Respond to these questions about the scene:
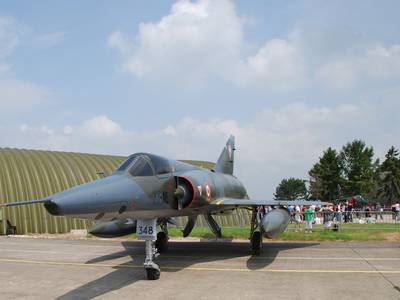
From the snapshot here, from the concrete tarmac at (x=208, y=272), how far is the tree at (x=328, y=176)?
65.2 metres

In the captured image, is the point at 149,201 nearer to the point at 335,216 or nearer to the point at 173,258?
the point at 173,258

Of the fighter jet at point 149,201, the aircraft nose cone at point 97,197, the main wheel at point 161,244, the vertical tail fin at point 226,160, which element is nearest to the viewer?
the aircraft nose cone at point 97,197

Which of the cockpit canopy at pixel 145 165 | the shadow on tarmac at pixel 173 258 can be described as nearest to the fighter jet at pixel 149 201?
the cockpit canopy at pixel 145 165

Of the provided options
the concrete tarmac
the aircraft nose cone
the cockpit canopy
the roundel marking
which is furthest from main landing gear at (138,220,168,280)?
the roundel marking

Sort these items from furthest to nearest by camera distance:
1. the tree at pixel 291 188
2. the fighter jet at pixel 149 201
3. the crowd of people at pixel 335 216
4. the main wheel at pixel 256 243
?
the tree at pixel 291 188, the crowd of people at pixel 335 216, the main wheel at pixel 256 243, the fighter jet at pixel 149 201

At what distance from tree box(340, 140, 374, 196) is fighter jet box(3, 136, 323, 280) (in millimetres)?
65754

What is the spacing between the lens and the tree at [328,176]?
78125 millimetres

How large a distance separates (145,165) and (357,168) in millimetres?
74706

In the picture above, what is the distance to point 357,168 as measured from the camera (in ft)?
256

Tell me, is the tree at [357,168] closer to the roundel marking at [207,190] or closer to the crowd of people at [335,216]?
the crowd of people at [335,216]

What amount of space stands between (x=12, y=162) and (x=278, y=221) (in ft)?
71.1

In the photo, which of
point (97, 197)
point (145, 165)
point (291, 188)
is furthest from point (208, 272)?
point (291, 188)

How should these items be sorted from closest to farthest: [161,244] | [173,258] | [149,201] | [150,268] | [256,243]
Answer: [150,268], [149,201], [173,258], [256,243], [161,244]

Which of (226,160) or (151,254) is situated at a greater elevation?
(226,160)
